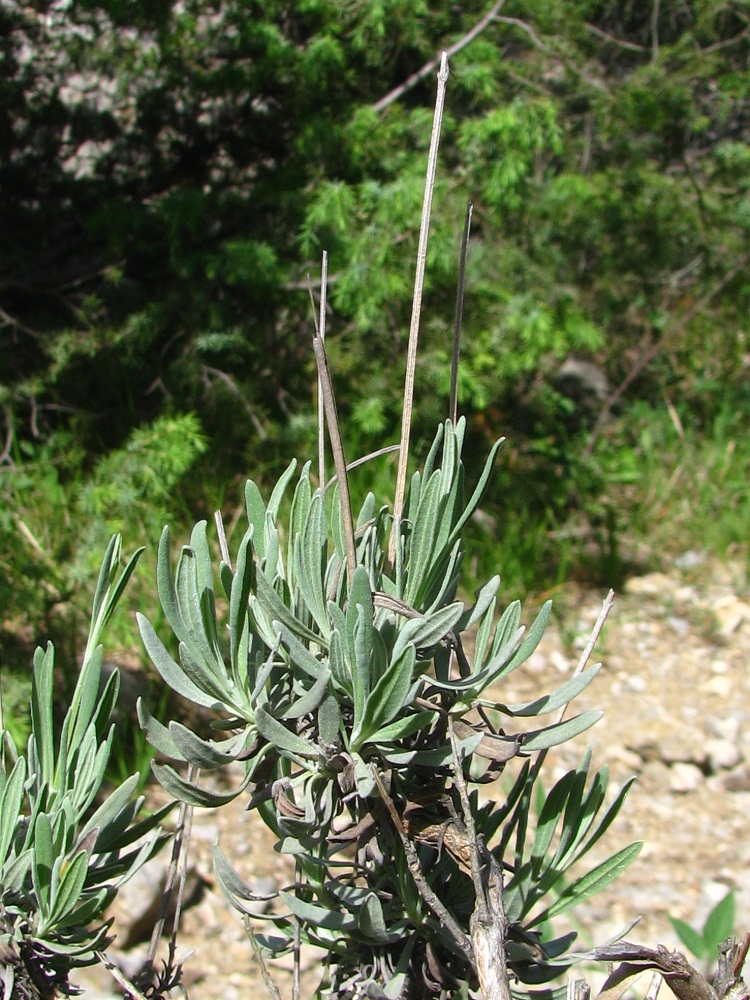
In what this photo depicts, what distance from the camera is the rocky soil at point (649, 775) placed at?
7.81ft

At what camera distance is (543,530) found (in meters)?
3.54

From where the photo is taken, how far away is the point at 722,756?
10.1ft

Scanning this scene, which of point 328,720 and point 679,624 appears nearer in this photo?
point 328,720

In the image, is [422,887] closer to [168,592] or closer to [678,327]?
[168,592]

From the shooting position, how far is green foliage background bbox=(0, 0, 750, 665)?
9.34ft

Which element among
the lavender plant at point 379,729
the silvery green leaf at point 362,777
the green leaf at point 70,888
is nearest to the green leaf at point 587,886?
the lavender plant at point 379,729

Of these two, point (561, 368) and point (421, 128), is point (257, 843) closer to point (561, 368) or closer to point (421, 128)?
point (421, 128)

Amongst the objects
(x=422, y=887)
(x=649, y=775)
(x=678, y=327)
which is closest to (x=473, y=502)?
(x=422, y=887)

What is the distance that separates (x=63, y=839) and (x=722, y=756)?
284 centimetres

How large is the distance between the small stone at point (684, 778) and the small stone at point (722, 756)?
53 mm

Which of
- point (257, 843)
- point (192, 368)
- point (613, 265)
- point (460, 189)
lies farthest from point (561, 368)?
point (257, 843)

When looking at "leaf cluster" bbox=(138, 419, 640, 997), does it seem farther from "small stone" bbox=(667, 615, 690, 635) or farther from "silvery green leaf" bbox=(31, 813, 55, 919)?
"small stone" bbox=(667, 615, 690, 635)

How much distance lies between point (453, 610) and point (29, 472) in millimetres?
2740

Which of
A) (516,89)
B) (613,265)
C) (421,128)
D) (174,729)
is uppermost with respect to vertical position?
(516,89)
